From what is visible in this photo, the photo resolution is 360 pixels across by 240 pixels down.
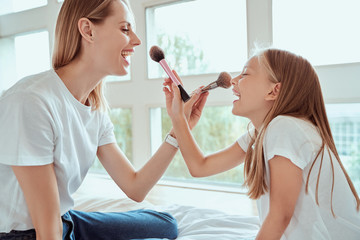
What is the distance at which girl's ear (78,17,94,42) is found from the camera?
1.04 m

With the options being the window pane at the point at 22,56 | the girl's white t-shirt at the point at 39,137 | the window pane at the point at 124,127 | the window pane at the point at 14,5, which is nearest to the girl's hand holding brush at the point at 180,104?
the girl's white t-shirt at the point at 39,137

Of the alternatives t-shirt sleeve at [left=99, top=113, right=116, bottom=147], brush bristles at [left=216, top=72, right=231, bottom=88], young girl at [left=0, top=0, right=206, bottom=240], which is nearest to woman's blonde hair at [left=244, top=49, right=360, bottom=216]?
brush bristles at [left=216, top=72, right=231, bottom=88]

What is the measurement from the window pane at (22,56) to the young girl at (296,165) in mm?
2767

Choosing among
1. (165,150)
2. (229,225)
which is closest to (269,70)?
(165,150)

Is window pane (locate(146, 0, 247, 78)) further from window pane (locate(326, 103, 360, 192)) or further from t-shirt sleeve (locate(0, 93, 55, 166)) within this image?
t-shirt sleeve (locate(0, 93, 55, 166))

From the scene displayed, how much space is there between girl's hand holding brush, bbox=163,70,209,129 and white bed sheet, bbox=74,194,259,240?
418mm

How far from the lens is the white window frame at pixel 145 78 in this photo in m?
1.91

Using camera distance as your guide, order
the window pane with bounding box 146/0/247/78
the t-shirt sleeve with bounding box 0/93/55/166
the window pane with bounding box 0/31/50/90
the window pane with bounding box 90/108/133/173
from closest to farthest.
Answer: the t-shirt sleeve with bounding box 0/93/55/166
the window pane with bounding box 146/0/247/78
the window pane with bounding box 90/108/133/173
the window pane with bounding box 0/31/50/90

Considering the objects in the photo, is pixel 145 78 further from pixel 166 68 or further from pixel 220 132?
pixel 166 68

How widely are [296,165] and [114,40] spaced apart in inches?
26.5

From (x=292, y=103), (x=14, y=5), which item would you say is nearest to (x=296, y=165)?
(x=292, y=103)

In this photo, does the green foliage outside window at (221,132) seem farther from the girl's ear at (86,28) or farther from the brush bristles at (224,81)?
the girl's ear at (86,28)

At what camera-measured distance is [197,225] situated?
1.39m

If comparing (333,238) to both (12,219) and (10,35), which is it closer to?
(12,219)
